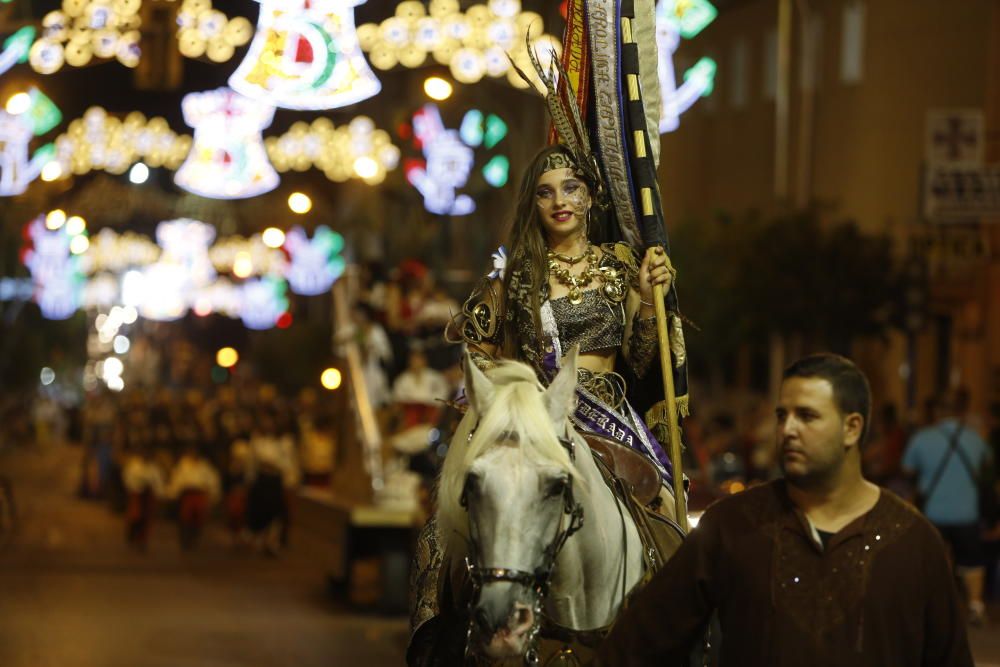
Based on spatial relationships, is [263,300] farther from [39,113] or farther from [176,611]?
[39,113]

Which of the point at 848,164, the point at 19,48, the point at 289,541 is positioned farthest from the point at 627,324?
the point at 848,164

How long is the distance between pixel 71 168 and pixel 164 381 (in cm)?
4856

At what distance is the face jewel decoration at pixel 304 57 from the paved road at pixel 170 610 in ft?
14.3

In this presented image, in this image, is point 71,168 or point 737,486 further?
point 71,168

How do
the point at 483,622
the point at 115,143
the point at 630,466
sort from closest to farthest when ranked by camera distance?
the point at 483,622, the point at 630,466, the point at 115,143

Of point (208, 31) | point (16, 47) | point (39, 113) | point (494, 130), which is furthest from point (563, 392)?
point (494, 130)

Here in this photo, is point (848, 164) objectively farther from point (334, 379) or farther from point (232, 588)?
point (232, 588)

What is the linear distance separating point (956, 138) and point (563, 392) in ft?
53.6

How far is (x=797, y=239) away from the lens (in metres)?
30.9

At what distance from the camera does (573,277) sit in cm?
691

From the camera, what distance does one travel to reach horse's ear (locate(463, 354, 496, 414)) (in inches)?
214

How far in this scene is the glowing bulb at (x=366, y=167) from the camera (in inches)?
923

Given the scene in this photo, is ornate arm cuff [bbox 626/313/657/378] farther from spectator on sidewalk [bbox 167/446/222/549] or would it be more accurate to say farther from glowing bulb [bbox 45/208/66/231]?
glowing bulb [bbox 45/208/66/231]

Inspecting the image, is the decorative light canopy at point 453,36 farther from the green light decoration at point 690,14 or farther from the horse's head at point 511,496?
the horse's head at point 511,496
